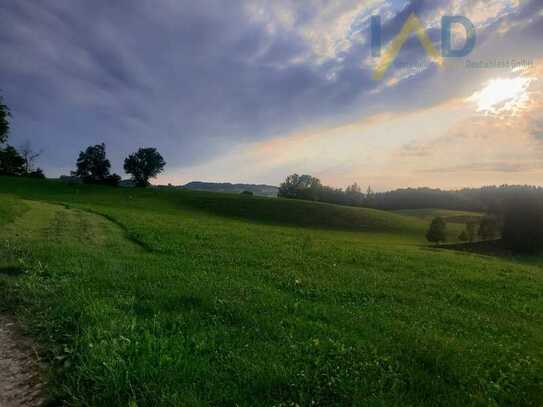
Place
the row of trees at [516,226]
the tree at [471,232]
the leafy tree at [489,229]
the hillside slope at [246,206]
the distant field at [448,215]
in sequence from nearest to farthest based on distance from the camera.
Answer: the row of trees at [516,226] < the hillside slope at [246,206] < the leafy tree at [489,229] < the tree at [471,232] < the distant field at [448,215]

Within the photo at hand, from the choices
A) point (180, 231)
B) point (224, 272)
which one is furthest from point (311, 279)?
point (180, 231)

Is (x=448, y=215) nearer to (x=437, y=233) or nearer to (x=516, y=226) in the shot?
(x=516, y=226)

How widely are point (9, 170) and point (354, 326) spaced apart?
132648 mm

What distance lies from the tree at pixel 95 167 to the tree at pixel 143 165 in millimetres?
8415

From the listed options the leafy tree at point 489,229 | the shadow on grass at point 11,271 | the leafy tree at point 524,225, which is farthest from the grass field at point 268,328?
the leafy tree at point 489,229

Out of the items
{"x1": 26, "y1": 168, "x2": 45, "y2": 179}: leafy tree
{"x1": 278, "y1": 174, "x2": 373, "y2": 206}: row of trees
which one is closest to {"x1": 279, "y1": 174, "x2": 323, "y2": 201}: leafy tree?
{"x1": 278, "y1": 174, "x2": 373, "y2": 206}: row of trees

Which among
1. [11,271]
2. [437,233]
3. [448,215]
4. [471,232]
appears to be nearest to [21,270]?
[11,271]

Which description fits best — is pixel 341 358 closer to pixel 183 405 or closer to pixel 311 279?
pixel 183 405

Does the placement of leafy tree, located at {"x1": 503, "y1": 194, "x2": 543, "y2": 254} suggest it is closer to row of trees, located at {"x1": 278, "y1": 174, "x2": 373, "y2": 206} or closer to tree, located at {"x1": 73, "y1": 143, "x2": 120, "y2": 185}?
row of trees, located at {"x1": 278, "y1": 174, "x2": 373, "y2": 206}

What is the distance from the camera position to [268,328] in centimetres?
631

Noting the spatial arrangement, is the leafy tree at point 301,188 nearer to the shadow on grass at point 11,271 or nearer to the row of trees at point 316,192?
the row of trees at point 316,192

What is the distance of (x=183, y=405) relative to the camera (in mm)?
4004

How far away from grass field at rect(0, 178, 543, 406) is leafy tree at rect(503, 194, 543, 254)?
5886cm

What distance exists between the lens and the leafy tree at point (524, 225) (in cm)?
5909
